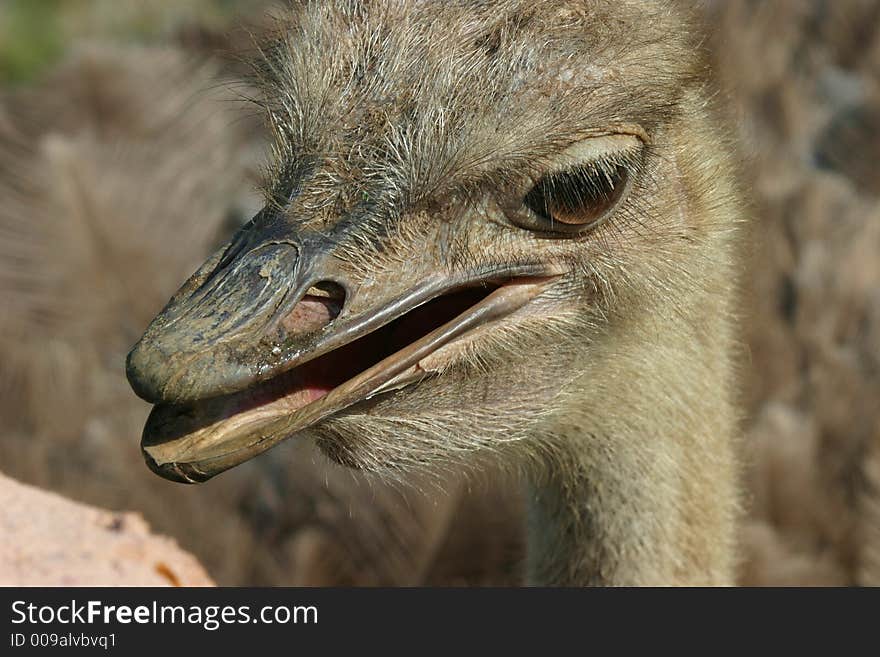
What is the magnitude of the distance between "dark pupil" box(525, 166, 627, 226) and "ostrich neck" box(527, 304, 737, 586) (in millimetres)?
286

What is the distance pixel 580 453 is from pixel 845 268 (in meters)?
1.77

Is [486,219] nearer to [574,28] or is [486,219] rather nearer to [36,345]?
[574,28]

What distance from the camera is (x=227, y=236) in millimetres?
4184

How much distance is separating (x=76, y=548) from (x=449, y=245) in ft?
2.30

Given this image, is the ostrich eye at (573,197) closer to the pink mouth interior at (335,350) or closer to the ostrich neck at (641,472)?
the pink mouth interior at (335,350)

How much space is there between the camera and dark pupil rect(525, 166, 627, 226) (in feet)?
6.88

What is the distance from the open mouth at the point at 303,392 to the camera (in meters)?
1.92

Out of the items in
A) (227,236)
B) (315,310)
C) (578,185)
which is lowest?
(315,310)

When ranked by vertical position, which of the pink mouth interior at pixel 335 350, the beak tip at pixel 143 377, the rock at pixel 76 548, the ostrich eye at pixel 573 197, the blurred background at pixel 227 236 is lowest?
the rock at pixel 76 548

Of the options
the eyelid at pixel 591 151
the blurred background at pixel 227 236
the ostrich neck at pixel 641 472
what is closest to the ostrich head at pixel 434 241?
the eyelid at pixel 591 151

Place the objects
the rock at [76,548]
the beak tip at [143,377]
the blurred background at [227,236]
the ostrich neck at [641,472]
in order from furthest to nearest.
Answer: the blurred background at [227,236], the ostrich neck at [641,472], the rock at [76,548], the beak tip at [143,377]

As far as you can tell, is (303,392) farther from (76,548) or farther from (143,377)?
(76,548)

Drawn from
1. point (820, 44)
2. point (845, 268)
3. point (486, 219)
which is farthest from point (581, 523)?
point (820, 44)

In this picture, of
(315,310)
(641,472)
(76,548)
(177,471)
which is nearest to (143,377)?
(177,471)
